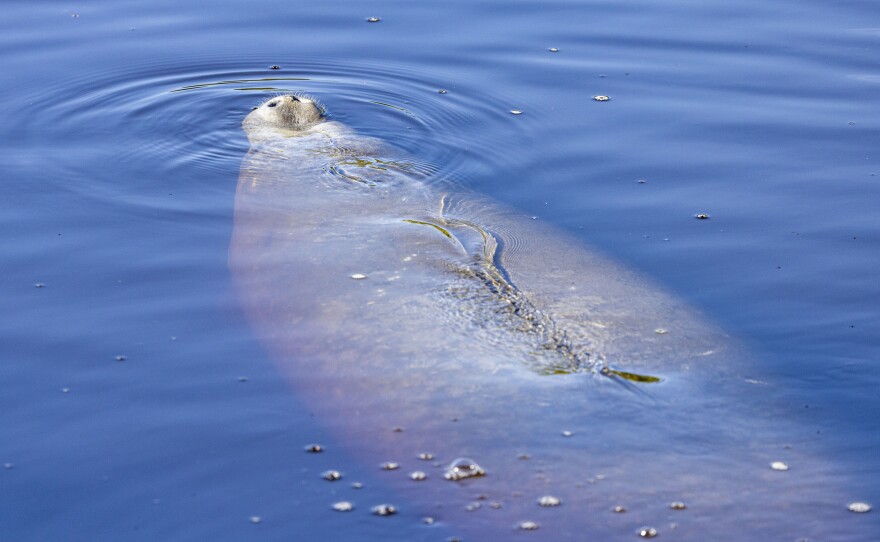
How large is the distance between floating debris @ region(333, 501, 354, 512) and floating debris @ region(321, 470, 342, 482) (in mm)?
171

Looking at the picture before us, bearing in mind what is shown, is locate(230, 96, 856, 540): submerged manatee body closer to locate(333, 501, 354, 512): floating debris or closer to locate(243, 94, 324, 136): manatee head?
locate(333, 501, 354, 512): floating debris

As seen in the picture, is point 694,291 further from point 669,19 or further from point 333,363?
point 669,19

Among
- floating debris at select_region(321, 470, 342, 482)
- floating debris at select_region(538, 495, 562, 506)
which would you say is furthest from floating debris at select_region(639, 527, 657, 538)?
floating debris at select_region(321, 470, 342, 482)

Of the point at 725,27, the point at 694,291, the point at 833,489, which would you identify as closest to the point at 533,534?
the point at 833,489

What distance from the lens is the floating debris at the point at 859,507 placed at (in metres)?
4.07

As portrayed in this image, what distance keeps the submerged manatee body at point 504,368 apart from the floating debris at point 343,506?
23cm

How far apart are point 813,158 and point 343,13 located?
18.2 ft

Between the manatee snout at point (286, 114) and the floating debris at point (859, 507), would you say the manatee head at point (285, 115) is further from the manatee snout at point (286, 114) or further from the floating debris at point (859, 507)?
the floating debris at point (859, 507)

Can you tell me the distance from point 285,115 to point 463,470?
4.55 m

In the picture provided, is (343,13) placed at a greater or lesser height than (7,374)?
greater

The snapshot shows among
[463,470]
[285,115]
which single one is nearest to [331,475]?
[463,470]

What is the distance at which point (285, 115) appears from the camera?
8203 mm

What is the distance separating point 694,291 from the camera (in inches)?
236

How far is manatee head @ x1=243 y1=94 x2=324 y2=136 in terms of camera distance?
26.8 feet
